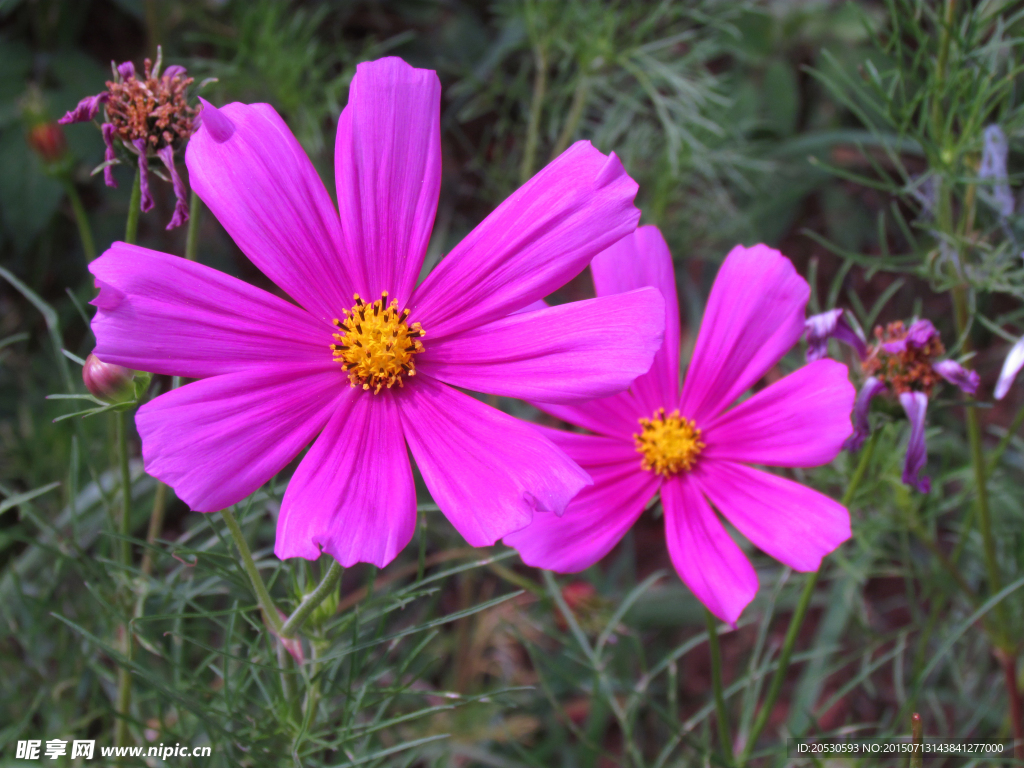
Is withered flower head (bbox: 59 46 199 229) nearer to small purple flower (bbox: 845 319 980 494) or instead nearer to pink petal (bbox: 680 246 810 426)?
pink petal (bbox: 680 246 810 426)

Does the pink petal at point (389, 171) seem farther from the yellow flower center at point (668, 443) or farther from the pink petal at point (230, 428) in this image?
the yellow flower center at point (668, 443)

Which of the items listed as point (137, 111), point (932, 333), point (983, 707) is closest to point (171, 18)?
point (137, 111)

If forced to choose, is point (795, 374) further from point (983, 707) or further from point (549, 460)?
point (983, 707)

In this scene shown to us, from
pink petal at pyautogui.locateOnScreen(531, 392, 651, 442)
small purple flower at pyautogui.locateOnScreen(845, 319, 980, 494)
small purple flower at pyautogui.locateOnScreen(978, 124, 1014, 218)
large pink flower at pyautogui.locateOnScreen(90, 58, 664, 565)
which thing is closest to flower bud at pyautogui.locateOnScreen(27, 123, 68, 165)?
large pink flower at pyautogui.locateOnScreen(90, 58, 664, 565)

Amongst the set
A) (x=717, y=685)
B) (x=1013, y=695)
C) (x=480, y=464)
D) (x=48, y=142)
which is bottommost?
(x=1013, y=695)

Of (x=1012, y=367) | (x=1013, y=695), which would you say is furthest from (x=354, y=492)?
(x=1013, y=695)

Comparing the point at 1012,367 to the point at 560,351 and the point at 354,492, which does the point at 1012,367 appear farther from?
the point at 354,492
